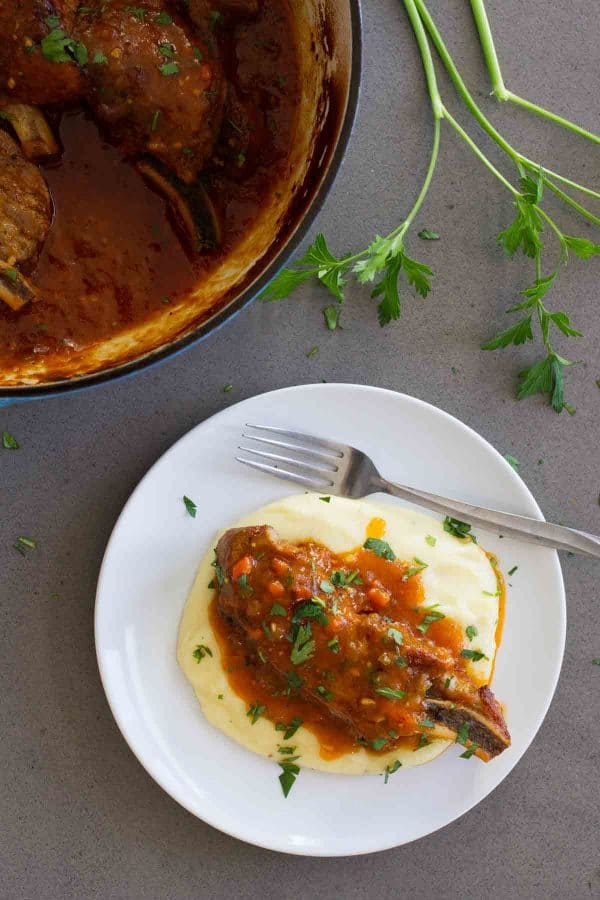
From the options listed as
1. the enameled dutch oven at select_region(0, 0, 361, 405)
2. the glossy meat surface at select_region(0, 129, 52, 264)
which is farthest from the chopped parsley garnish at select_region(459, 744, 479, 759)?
Result: the glossy meat surface at select_region(0, 129, 52, 264)

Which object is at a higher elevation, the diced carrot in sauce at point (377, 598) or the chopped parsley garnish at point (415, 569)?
the chopped parsley garnish at point (415, 569)

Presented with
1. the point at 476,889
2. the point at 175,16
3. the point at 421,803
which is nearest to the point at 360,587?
the point at 421,803

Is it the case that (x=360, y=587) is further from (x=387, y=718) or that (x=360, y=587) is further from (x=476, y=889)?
(x=476, y=889)

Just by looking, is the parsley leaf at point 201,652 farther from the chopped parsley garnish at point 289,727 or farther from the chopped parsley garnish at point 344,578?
the chopped parsley garnish at point 344,578

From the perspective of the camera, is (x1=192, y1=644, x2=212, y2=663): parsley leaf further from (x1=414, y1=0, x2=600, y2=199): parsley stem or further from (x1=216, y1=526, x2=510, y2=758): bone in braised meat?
(x1=414, y1=0, x2=600, y2=199): parsley stem

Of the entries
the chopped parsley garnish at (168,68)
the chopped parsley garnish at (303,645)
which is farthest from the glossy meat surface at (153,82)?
the chopped parsley garnish at (303,645)

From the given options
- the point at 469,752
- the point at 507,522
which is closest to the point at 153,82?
the point at 507,522

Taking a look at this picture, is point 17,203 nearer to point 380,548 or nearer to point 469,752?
point 380,548
